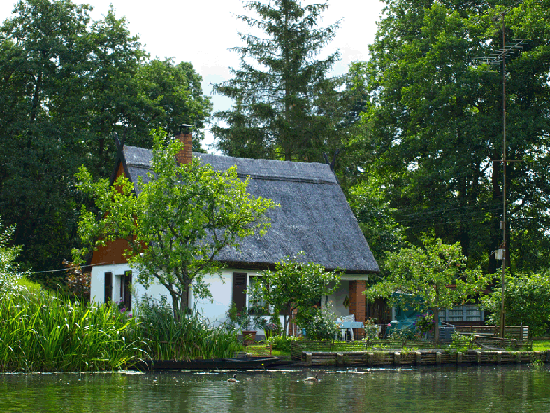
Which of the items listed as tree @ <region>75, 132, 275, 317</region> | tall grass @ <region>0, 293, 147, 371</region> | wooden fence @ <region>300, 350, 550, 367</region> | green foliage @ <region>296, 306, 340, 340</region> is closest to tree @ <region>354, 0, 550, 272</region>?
wooden fence @ <region>300, 350, 550, 367</region>

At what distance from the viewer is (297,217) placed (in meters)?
31.5

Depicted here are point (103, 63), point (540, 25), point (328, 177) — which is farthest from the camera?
point (103, 63)

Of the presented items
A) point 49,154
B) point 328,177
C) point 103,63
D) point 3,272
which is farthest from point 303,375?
point 103,63

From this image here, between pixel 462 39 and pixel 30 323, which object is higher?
pixel 462 39

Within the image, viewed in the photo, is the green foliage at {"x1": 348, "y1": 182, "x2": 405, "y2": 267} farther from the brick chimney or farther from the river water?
the river water

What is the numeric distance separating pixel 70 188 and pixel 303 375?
24657 mm

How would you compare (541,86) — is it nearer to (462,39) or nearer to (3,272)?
(462,39)

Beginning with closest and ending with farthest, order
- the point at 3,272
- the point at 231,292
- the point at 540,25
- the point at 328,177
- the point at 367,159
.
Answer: the point at 3,272
the point at 231,292
the point at 328,177
the point at 540,25
the point at 367,159

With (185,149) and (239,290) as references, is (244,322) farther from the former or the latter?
(185,149)

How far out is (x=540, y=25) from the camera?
129 feet

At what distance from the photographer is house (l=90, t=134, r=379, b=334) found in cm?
2842

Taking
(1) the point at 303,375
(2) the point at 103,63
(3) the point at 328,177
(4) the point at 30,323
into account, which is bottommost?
(1) the point at 303,375

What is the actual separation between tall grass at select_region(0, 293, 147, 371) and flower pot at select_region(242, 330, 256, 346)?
19.1 feet

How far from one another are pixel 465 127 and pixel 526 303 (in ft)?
39.8
